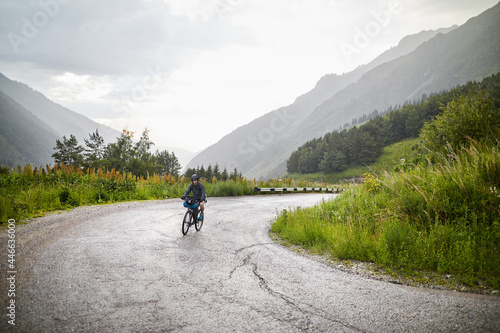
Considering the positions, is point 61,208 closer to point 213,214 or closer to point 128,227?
point 128,227

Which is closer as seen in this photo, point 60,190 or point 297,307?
point 297,307

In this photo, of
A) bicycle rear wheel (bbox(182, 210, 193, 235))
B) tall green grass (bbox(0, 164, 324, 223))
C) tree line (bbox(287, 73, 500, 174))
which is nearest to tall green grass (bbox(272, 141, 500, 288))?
bicycle rear wheel (bbox(182, 210, 193, 235))

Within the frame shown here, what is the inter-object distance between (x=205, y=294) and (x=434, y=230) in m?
4.56

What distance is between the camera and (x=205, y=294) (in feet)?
11.7

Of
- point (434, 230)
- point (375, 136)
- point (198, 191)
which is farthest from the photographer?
point (375, 136)

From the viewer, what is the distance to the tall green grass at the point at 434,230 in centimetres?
438

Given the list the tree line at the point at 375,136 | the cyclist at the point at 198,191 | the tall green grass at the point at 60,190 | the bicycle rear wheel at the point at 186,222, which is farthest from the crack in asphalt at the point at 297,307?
the tree line at the point at 375,136

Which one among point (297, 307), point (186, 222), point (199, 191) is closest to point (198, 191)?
point (199, 191)

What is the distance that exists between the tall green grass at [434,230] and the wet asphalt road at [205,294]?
2.80 ft

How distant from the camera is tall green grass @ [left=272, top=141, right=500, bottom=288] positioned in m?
4.38

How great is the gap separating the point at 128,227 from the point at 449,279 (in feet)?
24.7

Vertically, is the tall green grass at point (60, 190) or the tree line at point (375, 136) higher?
the tree line at point (375, 136)

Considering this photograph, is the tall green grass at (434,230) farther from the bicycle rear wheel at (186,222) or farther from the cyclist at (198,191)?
the bicycle rear wheel at (186,222)

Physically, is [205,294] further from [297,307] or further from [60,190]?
[60,190]
